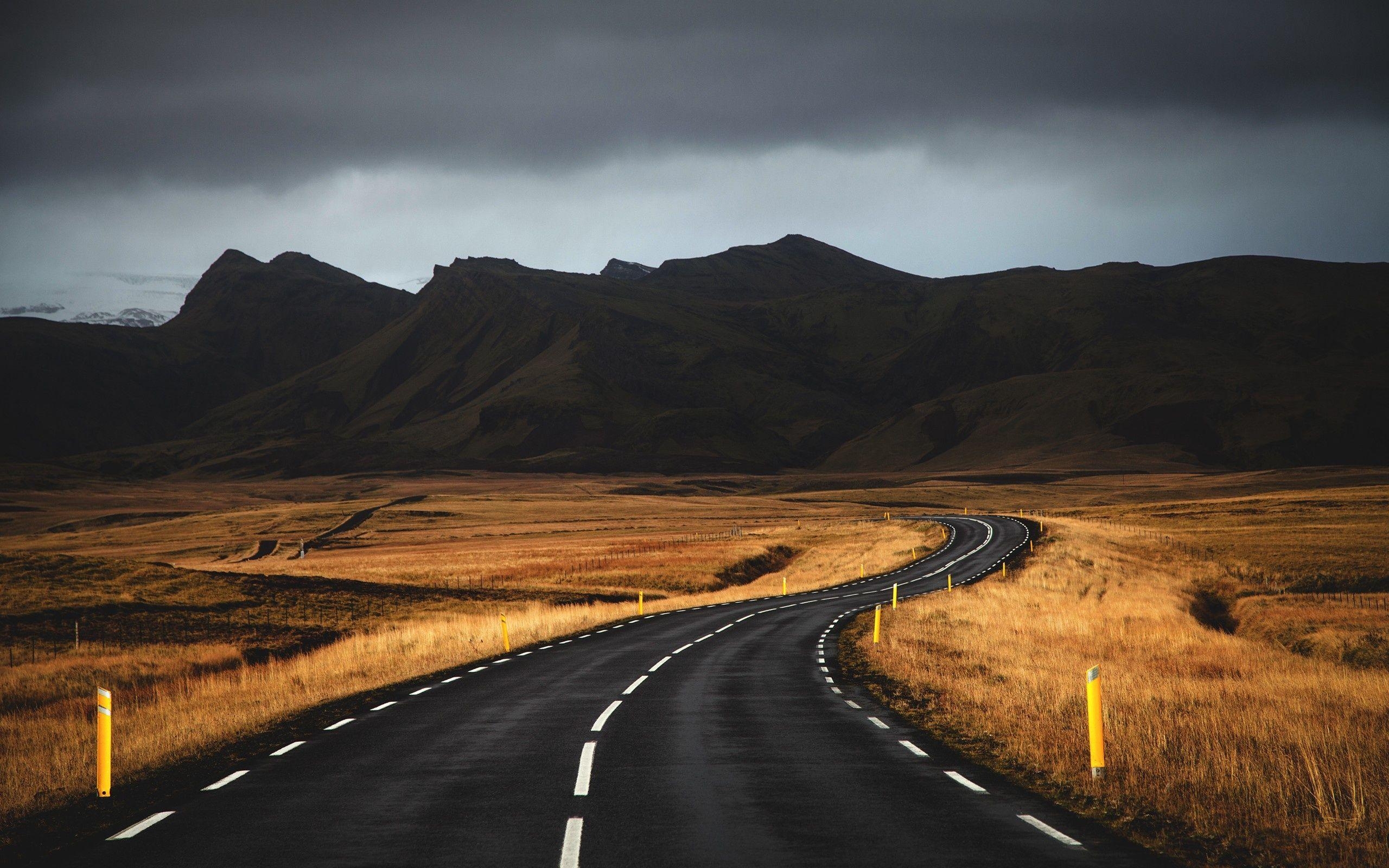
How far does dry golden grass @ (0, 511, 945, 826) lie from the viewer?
1383 centimetres

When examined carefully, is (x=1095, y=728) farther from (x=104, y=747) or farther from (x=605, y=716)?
(x=104, y=747)

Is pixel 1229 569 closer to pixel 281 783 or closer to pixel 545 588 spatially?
pixel 545 588

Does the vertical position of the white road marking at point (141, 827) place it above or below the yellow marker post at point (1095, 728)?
below

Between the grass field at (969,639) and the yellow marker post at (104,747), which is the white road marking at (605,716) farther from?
the yellow marker post at (104,747)

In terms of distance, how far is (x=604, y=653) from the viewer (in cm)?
2598

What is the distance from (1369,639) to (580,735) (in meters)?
28.3

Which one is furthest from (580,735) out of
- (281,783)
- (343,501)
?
(343,501)

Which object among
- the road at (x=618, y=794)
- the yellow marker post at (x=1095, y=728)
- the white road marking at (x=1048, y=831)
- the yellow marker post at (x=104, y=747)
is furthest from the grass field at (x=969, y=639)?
the road at (x=618, y=794)

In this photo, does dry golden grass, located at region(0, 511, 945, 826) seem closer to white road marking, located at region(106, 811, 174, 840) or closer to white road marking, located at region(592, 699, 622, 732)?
white road marking, located at region(106, 811, 174, 840)

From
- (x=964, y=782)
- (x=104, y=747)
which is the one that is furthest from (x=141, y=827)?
(x=964, y=782)

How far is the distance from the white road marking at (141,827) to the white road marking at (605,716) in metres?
5.96

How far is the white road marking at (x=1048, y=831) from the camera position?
878 centimetres

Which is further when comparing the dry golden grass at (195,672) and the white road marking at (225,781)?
the dry golden grass at (195,672)

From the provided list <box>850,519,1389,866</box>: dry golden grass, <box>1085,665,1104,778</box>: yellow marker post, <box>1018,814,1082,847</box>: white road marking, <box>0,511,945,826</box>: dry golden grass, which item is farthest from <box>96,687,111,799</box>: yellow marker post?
<box>1085,665,1104,778</box>: yellow marker post
